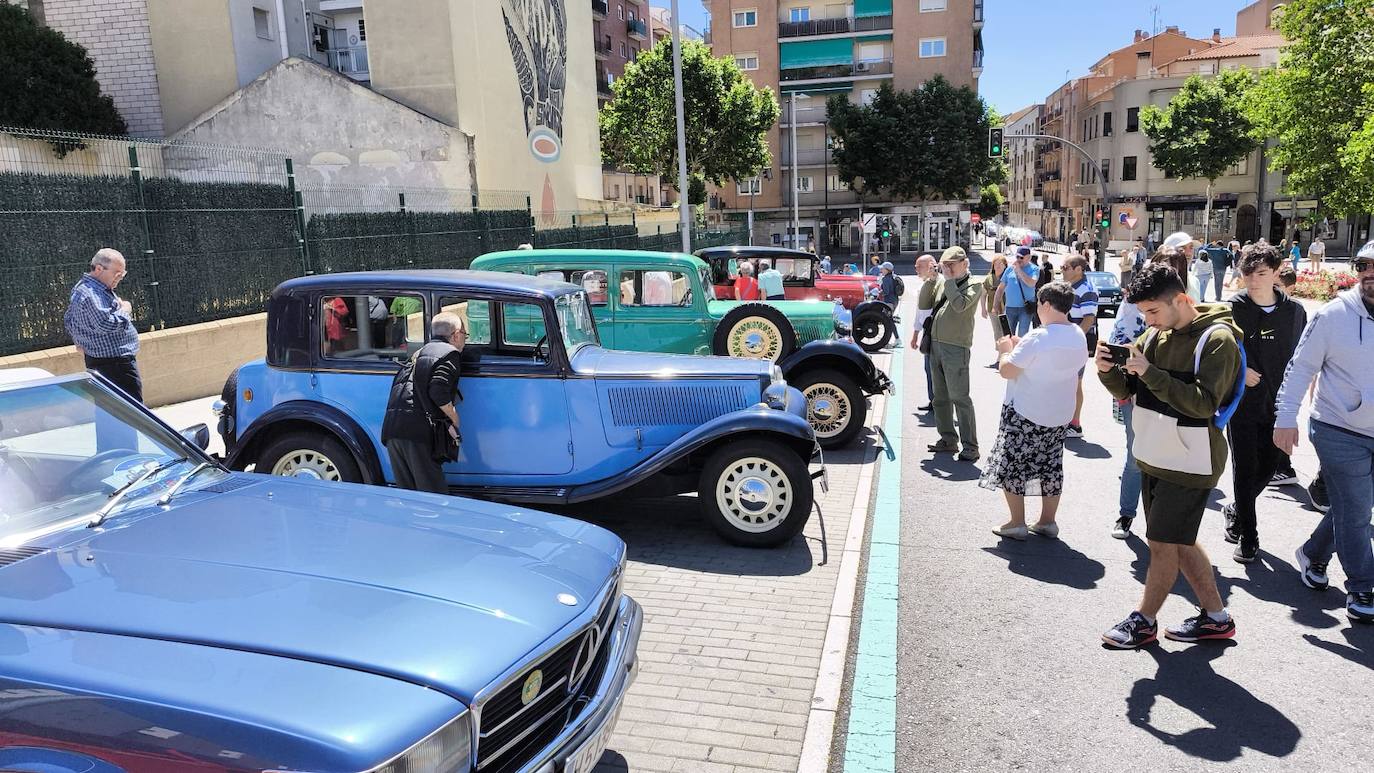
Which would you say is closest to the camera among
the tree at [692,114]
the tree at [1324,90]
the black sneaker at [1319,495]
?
the black sneaker at [1319,495]

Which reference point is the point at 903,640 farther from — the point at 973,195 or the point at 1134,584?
the point at 973,195

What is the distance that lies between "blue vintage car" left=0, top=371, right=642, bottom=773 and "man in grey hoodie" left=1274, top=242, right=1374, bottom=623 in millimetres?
3620

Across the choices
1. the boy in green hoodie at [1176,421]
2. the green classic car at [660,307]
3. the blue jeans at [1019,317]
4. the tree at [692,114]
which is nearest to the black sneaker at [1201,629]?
the boy in green hoodie at [1176,421]

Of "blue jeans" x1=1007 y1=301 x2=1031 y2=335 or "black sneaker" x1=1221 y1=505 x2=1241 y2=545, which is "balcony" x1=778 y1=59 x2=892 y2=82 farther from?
"black sneaker" x1=1221 y1=505 x2=1241 y2=545

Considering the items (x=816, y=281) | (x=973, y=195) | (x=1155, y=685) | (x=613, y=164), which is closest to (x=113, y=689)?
(x=1155, y=685)

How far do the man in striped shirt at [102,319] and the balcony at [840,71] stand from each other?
5573cm

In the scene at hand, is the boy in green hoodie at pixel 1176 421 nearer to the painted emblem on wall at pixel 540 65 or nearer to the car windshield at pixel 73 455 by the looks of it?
the car windshield at pixel 73 455

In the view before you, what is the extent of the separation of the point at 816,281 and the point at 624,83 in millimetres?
27232

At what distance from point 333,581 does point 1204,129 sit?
6205cm

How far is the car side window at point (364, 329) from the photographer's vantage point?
19.6ft

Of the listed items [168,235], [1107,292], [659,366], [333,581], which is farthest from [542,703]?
[1107,292]

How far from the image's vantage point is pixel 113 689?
2148 millimetres

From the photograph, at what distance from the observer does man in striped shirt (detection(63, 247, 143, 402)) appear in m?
7.12

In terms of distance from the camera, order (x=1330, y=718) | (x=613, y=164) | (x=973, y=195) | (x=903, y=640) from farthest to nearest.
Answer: (x=973, y=195) < (x=613, y=164) < (x=903, y=640) < (x=1330, y=718)
